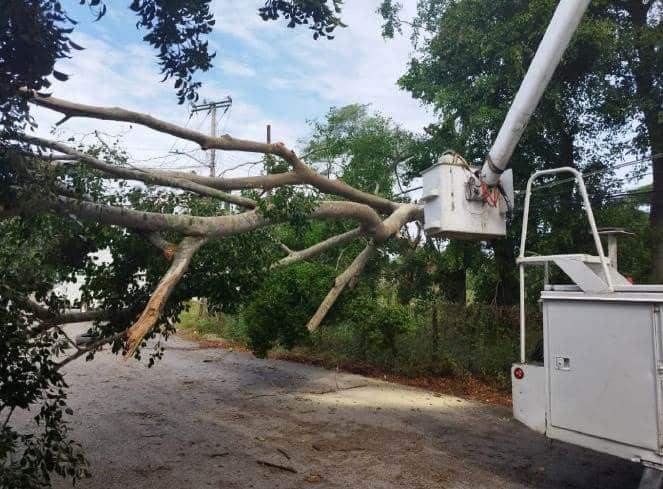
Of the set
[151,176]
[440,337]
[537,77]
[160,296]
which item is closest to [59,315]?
[160,296]

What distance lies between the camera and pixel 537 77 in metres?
7.30

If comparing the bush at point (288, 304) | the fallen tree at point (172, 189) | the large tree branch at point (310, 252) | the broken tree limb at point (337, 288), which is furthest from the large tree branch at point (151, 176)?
the bush at point (288, 304)

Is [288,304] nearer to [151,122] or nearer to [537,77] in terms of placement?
[151,122]

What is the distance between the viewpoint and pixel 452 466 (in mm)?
6648

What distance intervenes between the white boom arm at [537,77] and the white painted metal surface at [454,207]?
36cm

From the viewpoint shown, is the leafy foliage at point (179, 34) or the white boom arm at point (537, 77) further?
the white boom arm at point (537, 77)

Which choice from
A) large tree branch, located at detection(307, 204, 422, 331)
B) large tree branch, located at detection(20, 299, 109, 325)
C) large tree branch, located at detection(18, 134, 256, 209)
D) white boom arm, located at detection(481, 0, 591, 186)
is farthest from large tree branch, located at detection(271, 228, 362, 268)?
white boom arm, located at detection(481, 0, 591, 186)

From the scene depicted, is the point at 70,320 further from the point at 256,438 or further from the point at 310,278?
the point at 310,278

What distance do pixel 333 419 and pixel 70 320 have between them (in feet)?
14.2

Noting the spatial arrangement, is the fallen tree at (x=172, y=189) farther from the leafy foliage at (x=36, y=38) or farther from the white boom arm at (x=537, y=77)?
the white boom arm at (x=537, y=77)

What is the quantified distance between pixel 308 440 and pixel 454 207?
12.5ft

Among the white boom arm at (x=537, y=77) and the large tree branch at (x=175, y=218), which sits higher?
the white boom arm at (x=537, y=77)

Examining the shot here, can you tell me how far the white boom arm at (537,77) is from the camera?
702 centimetres

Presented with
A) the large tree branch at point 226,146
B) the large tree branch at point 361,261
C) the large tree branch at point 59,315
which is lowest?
the large tree branch at point 59,315
